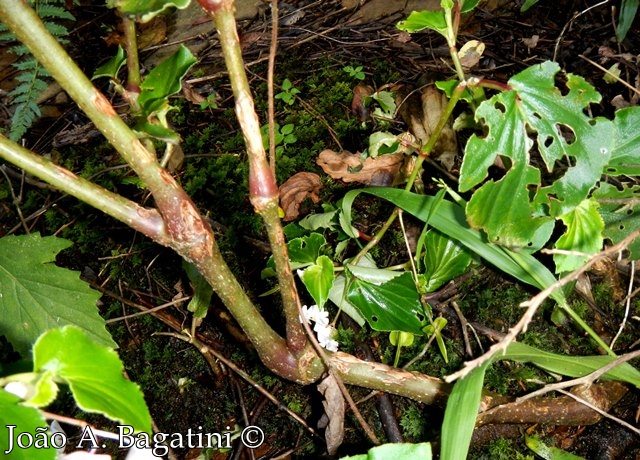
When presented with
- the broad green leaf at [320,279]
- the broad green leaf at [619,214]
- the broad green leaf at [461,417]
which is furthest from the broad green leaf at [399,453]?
the broad green leaf at [619,214]

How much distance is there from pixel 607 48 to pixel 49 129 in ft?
8.41

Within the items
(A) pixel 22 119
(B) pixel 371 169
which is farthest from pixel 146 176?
(A) pixel 22 119

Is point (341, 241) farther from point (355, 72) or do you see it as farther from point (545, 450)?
point (355, 72)

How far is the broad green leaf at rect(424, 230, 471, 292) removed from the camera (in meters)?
1.47

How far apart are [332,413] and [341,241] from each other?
0.59 metres

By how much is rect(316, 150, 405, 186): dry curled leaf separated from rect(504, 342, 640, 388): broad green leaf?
0.78 metres

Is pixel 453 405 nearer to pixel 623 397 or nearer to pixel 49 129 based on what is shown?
pixel 623 397

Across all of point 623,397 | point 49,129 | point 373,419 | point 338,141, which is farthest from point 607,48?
point 49,129

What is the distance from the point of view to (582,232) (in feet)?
3.98

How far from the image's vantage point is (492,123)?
118 centimetres

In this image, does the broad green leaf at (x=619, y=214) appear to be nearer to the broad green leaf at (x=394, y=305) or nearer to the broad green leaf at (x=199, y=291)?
the broad green leaf at (x=394, y=305)

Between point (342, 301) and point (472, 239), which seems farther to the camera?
point (342, 301)

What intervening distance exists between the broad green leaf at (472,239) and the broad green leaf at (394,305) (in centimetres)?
17

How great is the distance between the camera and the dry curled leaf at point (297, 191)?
180 centimetres
